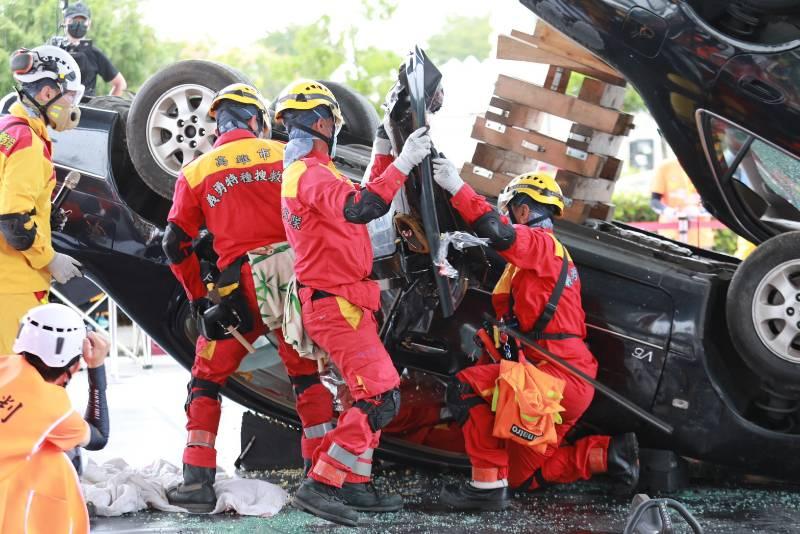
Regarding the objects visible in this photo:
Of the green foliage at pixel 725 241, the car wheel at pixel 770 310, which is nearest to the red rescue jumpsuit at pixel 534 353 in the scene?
the car wheel at pixel 770 310

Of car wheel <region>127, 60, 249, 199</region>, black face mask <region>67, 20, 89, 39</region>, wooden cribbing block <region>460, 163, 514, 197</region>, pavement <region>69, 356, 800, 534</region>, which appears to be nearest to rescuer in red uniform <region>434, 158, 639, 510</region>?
pavement <region>69, 356, 800, 534</region>

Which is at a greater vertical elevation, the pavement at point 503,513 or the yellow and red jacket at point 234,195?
the yellow and red jacket at point 234,195

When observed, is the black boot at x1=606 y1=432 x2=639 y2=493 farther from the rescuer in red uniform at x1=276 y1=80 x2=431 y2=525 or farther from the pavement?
the rescuer in red uniform at x1=276 y1=80 x2=431 y2=525

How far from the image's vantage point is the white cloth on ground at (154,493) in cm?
495

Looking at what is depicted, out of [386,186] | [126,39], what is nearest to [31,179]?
[386,186]

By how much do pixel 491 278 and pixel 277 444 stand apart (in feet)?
5.16

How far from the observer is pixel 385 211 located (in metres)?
4.46

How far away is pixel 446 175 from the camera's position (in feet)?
15.4

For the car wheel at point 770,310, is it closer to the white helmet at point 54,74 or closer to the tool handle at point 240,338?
the tool handle at point 240,338

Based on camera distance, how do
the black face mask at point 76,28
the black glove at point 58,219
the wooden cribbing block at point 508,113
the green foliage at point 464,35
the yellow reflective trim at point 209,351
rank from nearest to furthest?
the yellow reflective trim at point 209,351 → the black glove at point 58,219 → the wooden cribbing block at point 508,113 → the black face mask at point 76,28 → the green foliage at point 464,35

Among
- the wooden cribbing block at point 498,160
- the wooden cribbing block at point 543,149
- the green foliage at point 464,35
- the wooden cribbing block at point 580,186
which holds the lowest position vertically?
the wooden cribbing block at point 580,186

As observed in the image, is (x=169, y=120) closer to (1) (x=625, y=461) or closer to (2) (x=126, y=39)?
(1) (x=625, y=461)

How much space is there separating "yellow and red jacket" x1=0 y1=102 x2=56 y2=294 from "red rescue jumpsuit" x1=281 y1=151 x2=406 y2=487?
1224 millimetres

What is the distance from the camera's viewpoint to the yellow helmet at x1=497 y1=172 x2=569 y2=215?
16.9ft
